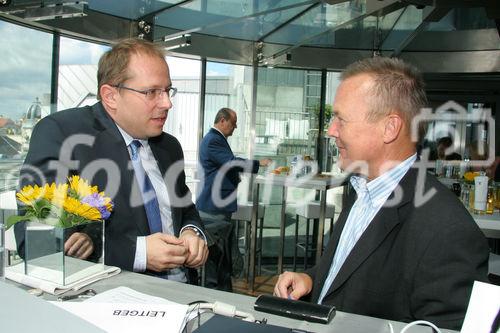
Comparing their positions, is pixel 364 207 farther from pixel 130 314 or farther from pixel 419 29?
pixel 419 29

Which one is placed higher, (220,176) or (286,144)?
(286,144)

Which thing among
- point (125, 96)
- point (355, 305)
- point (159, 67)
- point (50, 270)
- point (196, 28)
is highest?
point (196, 28)

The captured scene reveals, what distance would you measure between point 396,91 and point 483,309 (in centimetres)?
88

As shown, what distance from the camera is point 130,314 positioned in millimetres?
987

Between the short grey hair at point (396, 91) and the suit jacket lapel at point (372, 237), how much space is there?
264 mm

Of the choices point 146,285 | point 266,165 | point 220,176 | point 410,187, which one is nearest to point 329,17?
point 266,165

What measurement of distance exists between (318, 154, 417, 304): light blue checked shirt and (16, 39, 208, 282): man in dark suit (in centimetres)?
51

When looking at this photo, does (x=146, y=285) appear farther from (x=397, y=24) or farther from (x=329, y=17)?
(x=397, y=24)

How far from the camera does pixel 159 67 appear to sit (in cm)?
189

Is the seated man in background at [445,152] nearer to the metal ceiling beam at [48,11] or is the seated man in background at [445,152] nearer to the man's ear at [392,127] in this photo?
the metal ceiling beam at [48,11]

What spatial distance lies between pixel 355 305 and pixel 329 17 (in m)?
5.38

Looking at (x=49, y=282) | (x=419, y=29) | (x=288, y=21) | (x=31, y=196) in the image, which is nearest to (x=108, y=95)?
(x=31, y=196)

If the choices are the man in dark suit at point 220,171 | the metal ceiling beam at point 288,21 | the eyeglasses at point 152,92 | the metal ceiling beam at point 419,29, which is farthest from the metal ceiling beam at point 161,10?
the eyeglasses at point 152,92

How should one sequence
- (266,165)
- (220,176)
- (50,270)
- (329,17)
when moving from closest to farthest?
(50,270) → (220,176) → (266,165) → (329,17)
